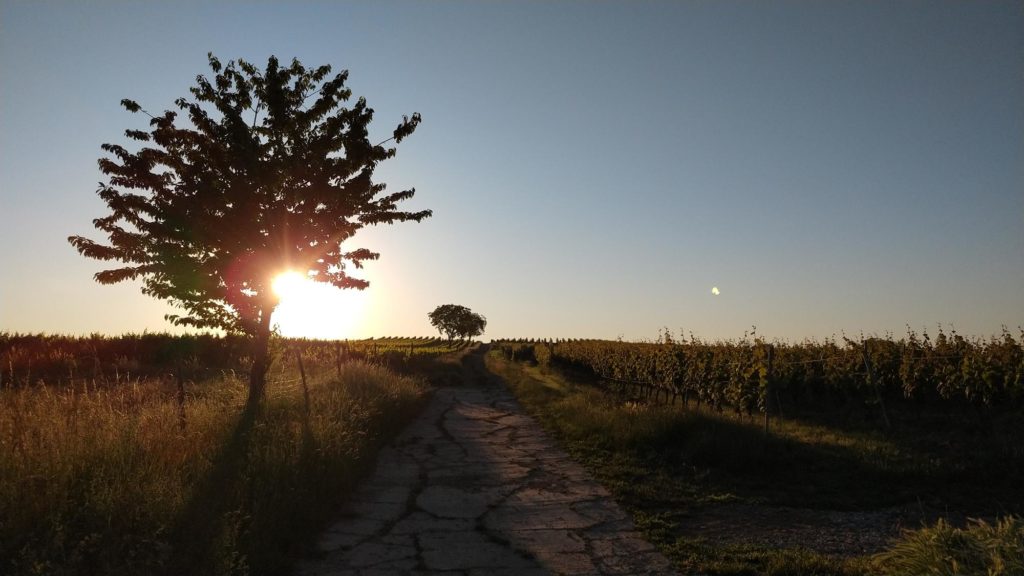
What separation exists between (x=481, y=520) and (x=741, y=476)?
13.0 ft

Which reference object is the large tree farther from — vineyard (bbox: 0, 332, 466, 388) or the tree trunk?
vineyard (bbox: 0, 332, 466, 388)

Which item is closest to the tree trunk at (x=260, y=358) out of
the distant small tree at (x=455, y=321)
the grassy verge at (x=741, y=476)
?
the grassy verge at (x=741, y=476)

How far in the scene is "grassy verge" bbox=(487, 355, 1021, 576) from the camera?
4.86 metres

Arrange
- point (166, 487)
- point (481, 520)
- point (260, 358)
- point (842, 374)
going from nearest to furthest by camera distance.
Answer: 1. point (166, 487)
2. point (481, 520)
3. point (260, 358)
4. point (842, 374)

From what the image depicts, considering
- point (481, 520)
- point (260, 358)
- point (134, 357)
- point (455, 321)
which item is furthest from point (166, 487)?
point (455, 321)

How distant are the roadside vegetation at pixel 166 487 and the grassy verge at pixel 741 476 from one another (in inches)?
131

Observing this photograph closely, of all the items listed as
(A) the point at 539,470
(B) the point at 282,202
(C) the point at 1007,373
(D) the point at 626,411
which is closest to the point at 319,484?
(A) the point at 539,470

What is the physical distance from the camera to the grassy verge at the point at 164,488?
380 centimetres

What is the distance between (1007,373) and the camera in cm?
1167

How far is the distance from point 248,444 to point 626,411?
6.87 m

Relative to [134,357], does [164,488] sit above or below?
below

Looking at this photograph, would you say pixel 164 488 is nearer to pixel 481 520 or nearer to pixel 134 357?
pixel 481 520

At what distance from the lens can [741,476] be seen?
7.86 meters

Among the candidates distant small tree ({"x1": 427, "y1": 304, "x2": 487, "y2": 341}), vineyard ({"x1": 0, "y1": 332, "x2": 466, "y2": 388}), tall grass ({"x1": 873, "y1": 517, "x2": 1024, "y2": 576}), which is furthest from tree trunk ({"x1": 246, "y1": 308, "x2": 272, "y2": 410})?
distant small tree ({"x1": 427, "y1": 304, "x2": 487, "y2": 341})
